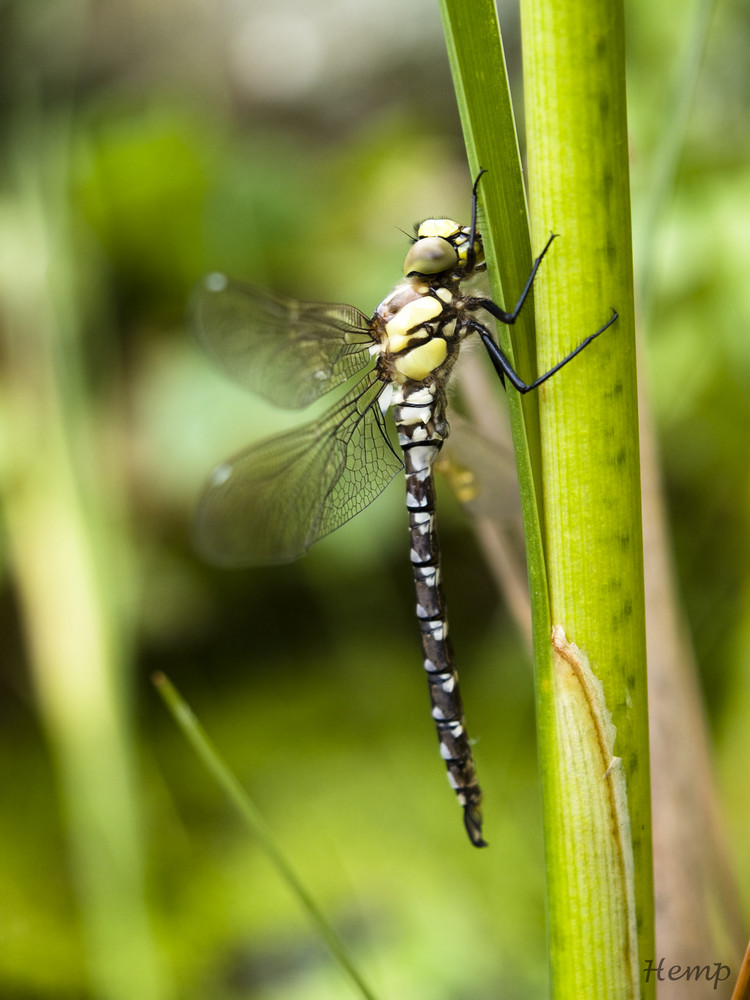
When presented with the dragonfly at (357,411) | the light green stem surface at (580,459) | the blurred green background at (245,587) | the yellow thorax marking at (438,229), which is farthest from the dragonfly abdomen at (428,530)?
the blurred green background at (245,587)

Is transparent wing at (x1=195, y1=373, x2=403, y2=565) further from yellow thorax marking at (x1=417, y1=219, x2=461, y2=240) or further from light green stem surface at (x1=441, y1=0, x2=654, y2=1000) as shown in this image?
light green stem surface at (x1=441, y1=0, x2=654, y2=1000)

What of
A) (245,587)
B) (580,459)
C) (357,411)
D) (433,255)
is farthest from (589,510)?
(245,587)

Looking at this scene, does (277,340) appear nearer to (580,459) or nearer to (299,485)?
(299,485)

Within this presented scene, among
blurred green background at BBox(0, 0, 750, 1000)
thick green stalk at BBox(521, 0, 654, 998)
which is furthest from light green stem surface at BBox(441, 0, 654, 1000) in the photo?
blurred green background at BBox(0, 0, 750, 1000)

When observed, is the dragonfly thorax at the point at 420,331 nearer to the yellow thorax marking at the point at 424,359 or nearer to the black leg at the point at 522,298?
the yellow thorax marking at the point at 424,359

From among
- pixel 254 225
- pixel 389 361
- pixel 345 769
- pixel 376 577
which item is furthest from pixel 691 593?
pixel 254 225

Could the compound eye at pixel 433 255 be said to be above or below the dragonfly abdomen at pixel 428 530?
above
